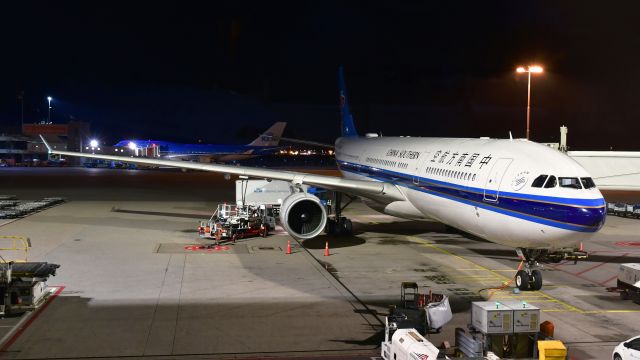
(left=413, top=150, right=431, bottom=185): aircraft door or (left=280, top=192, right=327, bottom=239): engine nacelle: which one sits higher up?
(left=413, top=150, right=431, bottom=185): aircraft door

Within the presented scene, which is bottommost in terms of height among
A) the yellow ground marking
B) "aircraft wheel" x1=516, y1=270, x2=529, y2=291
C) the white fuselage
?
the yellow ground marking

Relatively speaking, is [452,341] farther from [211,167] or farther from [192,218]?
[192,218]

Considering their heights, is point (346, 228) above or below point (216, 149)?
below

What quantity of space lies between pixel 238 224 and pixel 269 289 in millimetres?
9452

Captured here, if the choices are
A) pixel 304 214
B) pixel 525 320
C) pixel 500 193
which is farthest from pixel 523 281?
pixel 304 214

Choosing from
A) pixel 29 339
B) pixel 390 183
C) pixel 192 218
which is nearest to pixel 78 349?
pixel 29 339

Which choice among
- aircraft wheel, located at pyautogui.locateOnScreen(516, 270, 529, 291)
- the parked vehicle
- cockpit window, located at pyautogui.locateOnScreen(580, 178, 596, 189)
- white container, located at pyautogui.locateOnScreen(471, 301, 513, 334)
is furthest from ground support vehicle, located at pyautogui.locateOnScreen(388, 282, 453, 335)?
cockpit window, located at pyautogui.locateOnScreen(580, 178, 596, 189)

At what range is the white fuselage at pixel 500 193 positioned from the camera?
567 inches

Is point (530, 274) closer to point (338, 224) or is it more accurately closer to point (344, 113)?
point (338, 224)

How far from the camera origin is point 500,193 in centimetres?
1570

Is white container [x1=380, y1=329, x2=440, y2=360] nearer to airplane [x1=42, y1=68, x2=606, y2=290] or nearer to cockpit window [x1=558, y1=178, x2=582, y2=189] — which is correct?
airplane [x1=42, y1=68, x2=606, y2=290]

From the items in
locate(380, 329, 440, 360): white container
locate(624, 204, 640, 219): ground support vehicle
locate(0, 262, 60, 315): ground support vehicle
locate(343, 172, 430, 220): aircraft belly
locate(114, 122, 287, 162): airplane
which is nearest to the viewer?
locate(380, 329, 440, 360): white container

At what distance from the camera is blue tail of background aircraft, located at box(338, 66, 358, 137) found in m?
→ 37.4

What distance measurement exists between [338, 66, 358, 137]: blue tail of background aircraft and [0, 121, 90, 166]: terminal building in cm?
6463
